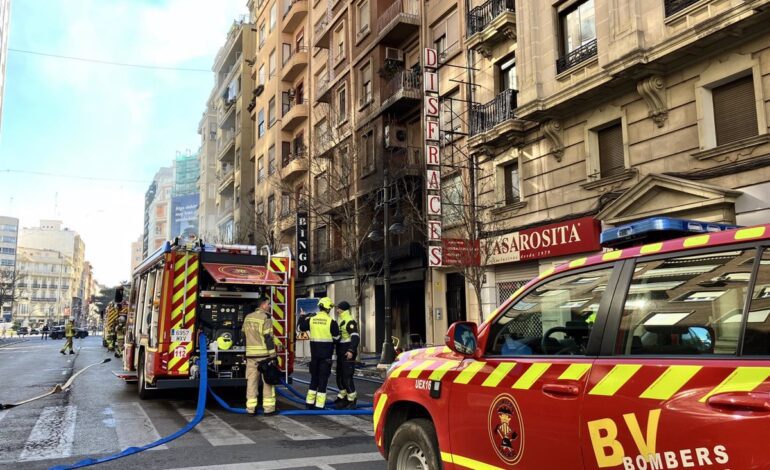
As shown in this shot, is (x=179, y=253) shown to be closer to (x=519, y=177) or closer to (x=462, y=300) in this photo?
(x=519, y=177)

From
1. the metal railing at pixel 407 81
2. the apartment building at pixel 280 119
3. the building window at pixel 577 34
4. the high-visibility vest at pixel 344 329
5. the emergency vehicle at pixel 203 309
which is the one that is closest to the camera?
the emergency vehicle at pixel 203 309

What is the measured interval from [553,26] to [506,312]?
1457 centimetres

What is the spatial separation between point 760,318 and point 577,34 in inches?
596

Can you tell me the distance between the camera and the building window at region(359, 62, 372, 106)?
26.5 meters

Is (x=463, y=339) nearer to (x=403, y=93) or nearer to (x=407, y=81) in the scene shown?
(x=403, y=93)

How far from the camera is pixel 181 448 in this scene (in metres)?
6.81

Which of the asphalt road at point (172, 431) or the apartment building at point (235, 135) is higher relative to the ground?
the apartment building at point (235, 135)

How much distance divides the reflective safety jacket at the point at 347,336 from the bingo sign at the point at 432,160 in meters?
7.71

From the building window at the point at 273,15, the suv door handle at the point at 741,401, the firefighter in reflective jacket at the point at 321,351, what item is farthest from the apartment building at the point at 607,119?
the building window at the point at 273,15

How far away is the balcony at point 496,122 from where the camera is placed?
1727 cm

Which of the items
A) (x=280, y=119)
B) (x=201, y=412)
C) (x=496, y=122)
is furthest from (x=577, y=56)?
(x=280, y=119)

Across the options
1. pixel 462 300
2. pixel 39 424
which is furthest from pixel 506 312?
pixel 462 300

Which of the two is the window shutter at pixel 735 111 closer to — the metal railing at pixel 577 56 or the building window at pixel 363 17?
the metal railing at pixel 577 56

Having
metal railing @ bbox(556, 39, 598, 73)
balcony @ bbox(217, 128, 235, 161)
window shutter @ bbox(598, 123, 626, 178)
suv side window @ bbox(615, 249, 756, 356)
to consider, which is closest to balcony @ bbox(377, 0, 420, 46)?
metal railing @ bbox(556, 39, 598, 73)
